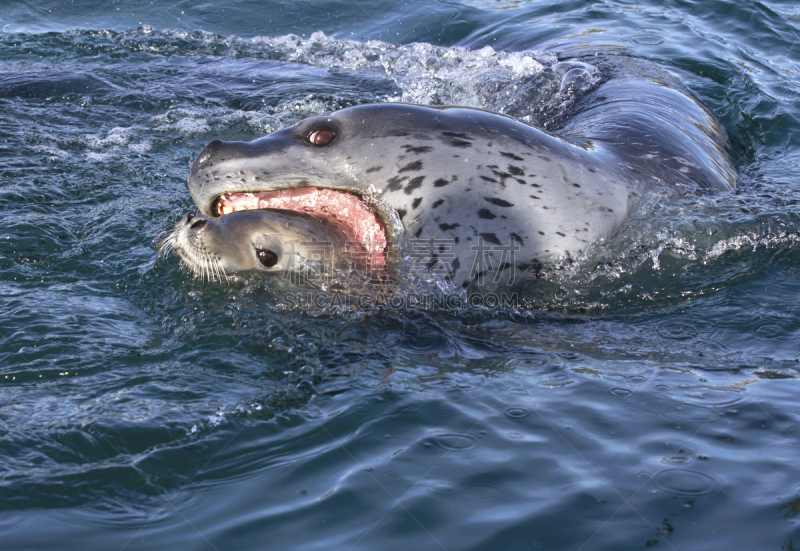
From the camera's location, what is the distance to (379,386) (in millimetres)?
3477

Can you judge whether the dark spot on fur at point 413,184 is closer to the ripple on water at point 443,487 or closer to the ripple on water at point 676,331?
the ripple on water at point 676,331

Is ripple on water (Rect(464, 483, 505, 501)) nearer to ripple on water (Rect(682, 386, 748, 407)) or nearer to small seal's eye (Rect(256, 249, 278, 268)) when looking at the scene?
ripple on water (Rect(682, 386, 748, 407))

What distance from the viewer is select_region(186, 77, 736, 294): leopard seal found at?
4.24 m

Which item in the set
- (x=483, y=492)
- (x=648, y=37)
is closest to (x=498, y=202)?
(x=483, y=492)

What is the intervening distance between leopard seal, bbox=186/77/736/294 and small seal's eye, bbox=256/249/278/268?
1.15 ft

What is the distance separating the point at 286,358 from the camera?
3754mm

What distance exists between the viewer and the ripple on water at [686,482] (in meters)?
2.68

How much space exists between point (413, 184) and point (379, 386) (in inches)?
51.5

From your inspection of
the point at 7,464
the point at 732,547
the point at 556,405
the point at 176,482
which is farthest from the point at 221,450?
the point at 732,547

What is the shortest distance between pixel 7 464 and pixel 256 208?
214 cm

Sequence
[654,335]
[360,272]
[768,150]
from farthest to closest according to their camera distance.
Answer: [768,150] → [360,272] → [654,335]

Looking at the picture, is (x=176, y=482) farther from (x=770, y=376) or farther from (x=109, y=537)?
(x=770, y=376)

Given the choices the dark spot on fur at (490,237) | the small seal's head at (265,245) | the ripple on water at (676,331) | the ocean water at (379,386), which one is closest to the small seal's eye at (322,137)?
the small seal's head at (265,245)

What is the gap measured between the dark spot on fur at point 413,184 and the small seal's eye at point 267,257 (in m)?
0.83
